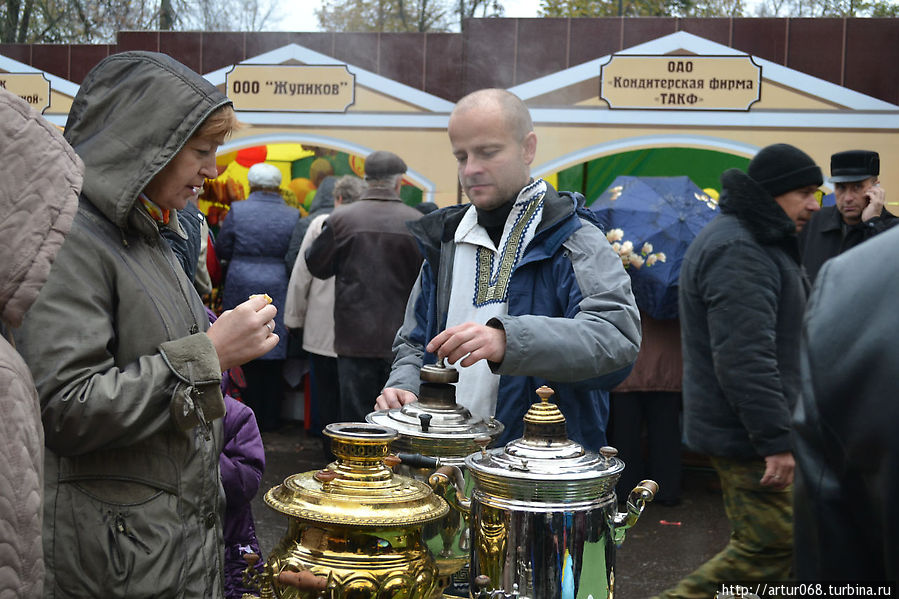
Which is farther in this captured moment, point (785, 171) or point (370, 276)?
point (370, 276)

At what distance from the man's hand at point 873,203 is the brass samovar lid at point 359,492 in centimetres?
463

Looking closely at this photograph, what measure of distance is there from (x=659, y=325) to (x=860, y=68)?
2261mm

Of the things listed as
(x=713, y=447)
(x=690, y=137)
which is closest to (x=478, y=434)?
(x=713, y=447)

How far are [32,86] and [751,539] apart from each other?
6.56 metres

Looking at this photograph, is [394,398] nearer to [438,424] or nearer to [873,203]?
[438,424]

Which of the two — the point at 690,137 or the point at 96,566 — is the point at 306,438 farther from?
the point at 96,566

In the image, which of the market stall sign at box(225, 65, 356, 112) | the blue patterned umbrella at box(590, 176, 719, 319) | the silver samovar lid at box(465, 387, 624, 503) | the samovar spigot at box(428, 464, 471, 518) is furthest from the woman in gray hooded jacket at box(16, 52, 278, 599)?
the market stall sign at box(225, 65, 356, 112)

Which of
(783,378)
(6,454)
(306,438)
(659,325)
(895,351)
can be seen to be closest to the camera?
(895,351)

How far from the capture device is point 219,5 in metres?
11.3

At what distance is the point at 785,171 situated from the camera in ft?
11.7

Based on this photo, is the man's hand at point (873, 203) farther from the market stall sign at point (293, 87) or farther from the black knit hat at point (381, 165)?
the market stall sign at point (293, 87)

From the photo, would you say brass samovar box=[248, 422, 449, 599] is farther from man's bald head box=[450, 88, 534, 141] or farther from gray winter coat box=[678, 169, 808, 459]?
gray winter coat box=[678, 169, 808, 459]

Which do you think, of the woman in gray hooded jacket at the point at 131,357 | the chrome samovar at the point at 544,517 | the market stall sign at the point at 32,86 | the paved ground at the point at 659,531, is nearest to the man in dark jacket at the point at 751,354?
the paved ground at the point at 659,531

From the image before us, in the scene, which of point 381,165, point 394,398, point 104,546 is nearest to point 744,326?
point 394,398
